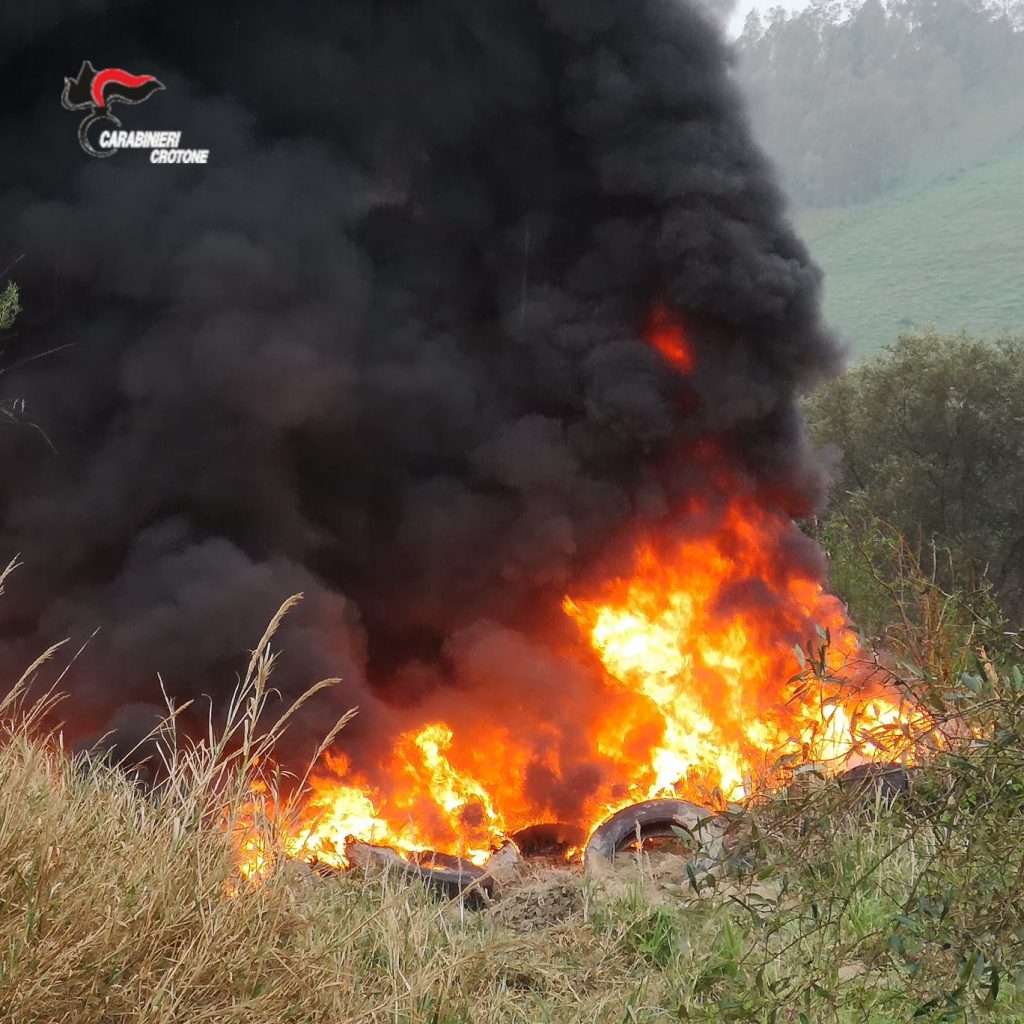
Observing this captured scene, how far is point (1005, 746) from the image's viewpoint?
7.66ft

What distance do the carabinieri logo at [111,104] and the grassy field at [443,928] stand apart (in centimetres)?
899

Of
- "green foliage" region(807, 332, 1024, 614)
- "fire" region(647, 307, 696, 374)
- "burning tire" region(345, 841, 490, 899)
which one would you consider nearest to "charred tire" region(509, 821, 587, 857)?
"burning tire" region(345, 841, 490, 899)

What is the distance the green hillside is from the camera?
36.5 metres

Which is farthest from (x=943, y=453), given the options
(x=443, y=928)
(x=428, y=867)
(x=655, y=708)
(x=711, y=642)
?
(x=443, y=928)

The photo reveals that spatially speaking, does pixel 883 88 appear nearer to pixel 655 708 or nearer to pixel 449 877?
pixel 655 708

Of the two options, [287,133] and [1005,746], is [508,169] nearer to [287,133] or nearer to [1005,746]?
[287,133]

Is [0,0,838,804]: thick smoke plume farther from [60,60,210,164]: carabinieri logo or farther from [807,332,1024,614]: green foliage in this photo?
[807,332,1024,614]: green foliage

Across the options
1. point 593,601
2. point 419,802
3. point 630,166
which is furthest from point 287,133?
point 419,802

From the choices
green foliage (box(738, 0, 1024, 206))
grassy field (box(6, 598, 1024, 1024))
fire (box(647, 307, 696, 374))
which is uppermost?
green foliage (box(738, 0, 1024, 206))

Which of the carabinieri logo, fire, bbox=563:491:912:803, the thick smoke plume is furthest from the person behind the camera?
the carabinieri logo

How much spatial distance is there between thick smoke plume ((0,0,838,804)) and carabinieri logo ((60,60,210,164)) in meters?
0.13

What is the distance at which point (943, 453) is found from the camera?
57.1 feet

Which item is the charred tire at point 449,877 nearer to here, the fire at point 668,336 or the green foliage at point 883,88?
the fire at point 668,336

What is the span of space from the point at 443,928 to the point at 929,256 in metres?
41.8
